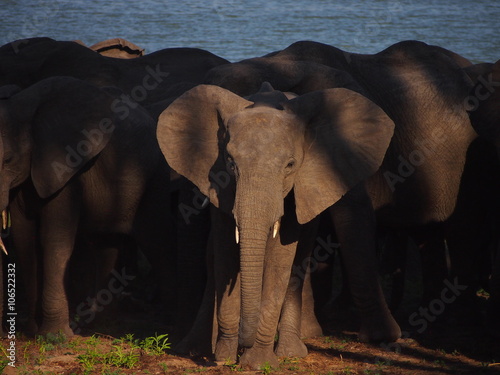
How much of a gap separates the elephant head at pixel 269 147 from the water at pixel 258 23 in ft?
38.3

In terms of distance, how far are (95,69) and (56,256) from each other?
345 cm

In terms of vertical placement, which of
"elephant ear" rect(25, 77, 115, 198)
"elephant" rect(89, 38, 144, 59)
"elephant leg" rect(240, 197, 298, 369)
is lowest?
"elephant" rect(89, 38, 144, 59)

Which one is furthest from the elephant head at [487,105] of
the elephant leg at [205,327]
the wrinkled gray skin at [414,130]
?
the elephant leg at [205,327]

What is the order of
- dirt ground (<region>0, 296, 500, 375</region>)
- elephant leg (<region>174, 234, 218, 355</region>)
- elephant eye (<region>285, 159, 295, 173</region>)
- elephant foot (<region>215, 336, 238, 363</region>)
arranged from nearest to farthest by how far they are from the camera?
elephant eye (<region>285, 159, 295, 173</region>) < elephant foot (<region>215, 336, 238, 363</region>) < dirt ground (<region>0, 296, 500, 375</region>) < elephant leg (<region>174, 234, 218, 355</region>)

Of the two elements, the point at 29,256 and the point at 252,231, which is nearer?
the point at 252,231

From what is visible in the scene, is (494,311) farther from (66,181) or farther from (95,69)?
(95,69)

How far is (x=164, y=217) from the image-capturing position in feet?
24.1

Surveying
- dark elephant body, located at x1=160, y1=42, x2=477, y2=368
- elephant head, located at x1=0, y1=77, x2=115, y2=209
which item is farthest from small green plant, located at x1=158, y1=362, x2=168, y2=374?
dark elephant body, located at x1=160, y1=42, x2=477, y2=368

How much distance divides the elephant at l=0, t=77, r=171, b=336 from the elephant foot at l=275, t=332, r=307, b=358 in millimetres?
1509

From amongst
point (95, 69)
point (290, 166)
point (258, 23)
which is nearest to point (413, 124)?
point (290, 166)

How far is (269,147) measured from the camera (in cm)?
506

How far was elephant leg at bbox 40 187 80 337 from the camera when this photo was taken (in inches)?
258

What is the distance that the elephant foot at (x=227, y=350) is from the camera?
18.5ft

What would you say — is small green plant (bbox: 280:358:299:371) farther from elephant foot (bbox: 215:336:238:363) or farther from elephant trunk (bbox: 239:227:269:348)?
elephant trunk (bbox: 239:227:269:348)
